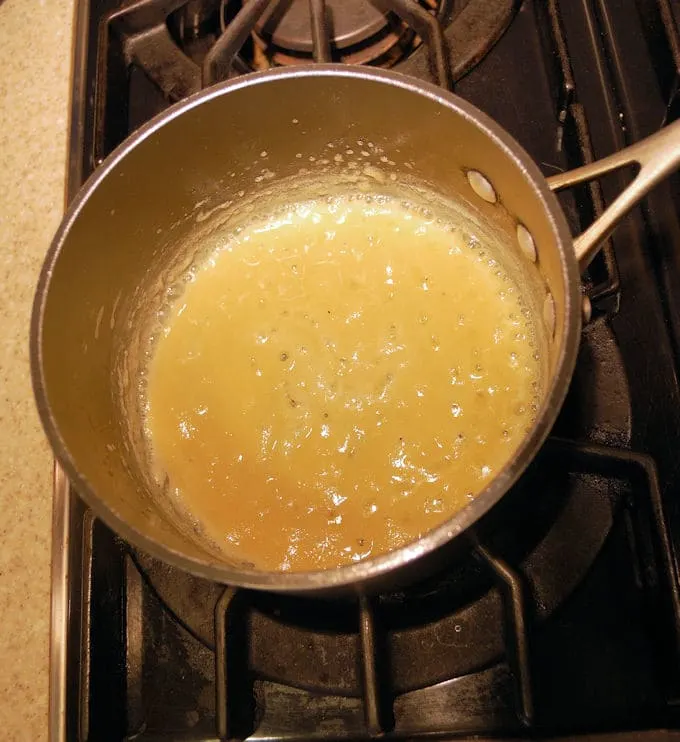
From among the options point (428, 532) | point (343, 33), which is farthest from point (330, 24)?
point (428, 532)

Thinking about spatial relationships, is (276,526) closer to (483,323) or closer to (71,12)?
(483,323)

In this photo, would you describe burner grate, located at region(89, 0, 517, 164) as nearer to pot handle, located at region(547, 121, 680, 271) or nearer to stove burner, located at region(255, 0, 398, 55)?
stove burner, located at region(255, 0, 398, 55)

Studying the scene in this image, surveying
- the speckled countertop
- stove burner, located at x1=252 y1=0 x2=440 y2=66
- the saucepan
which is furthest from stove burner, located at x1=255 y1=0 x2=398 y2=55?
the speckled countertop

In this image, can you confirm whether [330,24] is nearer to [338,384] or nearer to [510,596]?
[338,384]

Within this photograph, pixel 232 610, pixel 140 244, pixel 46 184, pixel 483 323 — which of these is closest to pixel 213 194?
pixel 140 244

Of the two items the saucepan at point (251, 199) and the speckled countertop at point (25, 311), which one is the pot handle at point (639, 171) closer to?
the saucepan at point (251, 199)

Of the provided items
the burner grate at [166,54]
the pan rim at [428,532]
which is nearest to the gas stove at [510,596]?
the burner grate at [166,54]
